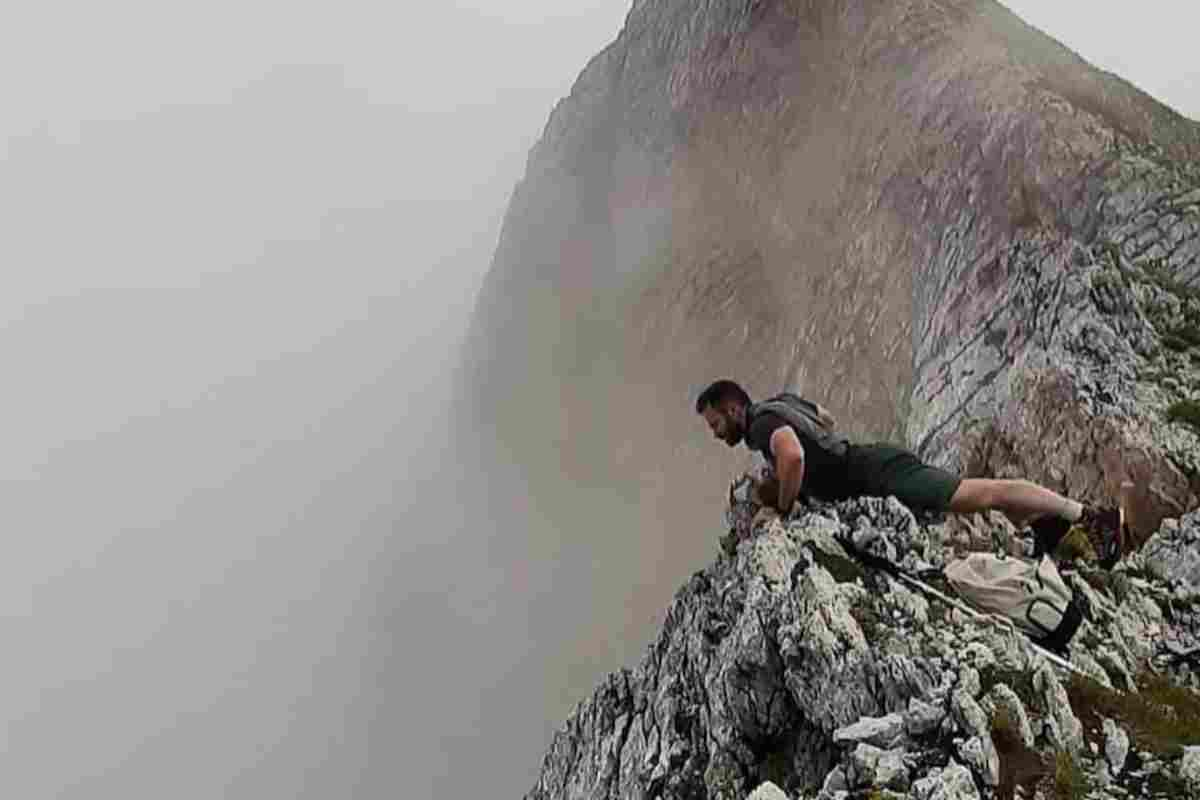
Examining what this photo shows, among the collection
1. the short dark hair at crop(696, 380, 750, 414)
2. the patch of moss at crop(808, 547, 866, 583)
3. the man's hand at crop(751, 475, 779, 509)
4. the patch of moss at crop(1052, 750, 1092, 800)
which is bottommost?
the patch of moss at crop(1052, 750, 1092, 800)

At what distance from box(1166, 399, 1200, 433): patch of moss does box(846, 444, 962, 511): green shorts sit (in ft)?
27.6

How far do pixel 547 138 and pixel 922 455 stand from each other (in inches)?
2627

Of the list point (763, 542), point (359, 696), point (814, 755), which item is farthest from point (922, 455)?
point (359, 696)

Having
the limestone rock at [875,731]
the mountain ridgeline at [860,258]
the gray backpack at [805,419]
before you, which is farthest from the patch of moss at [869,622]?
the gray backpack at [805,419]

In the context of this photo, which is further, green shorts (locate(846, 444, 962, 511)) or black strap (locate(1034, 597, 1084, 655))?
green shorts (locate(846, 444, 962, 511))

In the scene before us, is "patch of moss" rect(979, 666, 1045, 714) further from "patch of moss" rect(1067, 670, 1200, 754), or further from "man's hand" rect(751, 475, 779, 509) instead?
"man's hand" rect(751, 475, 779, 509)

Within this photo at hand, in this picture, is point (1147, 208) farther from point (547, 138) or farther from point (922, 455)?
point (547, 138)

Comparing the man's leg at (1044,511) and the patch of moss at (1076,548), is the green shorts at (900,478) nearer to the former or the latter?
the man's leg at (1044,511)

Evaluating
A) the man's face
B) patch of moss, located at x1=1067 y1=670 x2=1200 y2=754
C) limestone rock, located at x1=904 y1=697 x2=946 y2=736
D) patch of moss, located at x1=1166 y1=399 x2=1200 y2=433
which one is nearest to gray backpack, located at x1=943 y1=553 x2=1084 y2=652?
patch of moss, located at x1=1067 y1=670 x2=1200 y2=754

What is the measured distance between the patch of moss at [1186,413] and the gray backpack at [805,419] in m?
9.05

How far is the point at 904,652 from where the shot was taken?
10.2 m

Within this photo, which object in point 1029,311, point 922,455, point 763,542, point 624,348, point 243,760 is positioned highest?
point 624,348

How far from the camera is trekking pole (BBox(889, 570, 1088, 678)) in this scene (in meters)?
10.0

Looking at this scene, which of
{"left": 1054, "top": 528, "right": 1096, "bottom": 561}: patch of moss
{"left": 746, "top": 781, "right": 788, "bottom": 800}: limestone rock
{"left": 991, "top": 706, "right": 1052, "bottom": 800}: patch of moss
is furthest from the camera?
{"left": 1054, "top": 528, "right": 1096, "bottom": 561}: patch of moss
